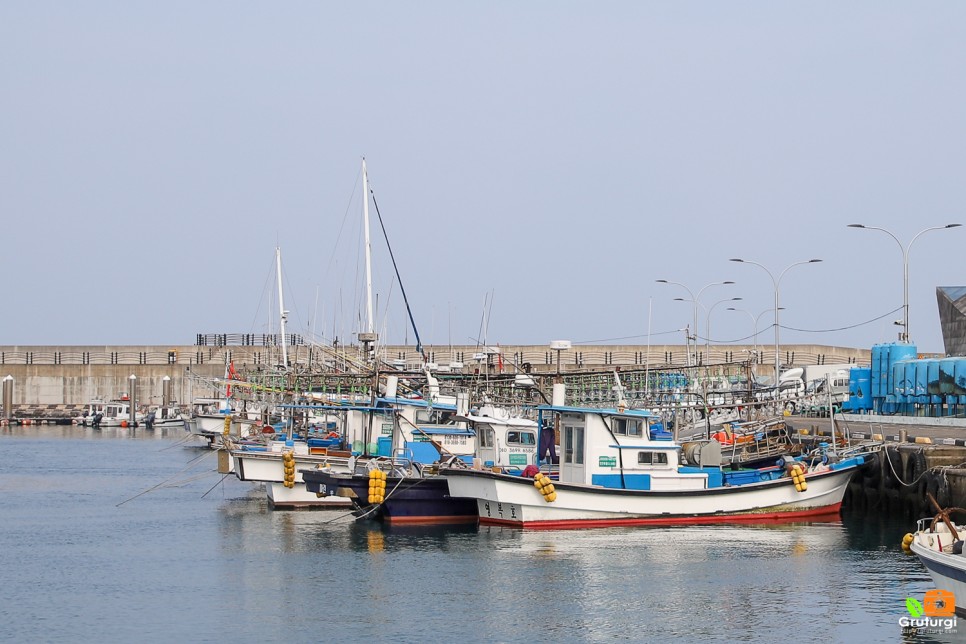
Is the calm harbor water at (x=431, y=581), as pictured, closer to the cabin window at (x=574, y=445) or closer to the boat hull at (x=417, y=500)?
the boat hull at (x=417, y=500)

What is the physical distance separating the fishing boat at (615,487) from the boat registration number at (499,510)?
28mm

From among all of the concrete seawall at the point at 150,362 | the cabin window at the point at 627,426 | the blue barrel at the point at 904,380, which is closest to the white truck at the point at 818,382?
the blue barrel at the point at 904,380

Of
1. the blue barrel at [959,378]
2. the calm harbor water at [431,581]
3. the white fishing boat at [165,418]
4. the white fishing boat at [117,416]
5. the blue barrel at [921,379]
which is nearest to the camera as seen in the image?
the calm harbor water at [431,581]

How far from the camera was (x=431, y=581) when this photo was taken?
94.3 feet

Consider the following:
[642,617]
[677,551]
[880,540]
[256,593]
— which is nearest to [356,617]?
[256,593]

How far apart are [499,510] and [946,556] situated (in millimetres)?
16396

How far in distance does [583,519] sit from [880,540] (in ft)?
26.4

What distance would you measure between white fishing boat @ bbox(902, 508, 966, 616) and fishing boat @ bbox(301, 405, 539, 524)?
1552 cm

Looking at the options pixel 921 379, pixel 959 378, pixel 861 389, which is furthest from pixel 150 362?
pixel 959 378

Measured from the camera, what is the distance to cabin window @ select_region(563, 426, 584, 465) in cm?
3628

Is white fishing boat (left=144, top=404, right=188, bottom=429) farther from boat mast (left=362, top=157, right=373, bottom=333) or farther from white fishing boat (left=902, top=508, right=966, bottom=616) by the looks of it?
white fishing boat (left=902, top=508, right=966, bottom=616)

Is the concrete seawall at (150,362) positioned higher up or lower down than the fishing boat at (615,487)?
higher up

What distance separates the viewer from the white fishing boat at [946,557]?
21391 mm

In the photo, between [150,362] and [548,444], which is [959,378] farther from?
[150,362]
